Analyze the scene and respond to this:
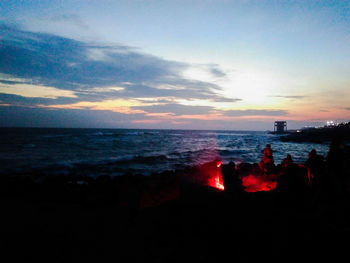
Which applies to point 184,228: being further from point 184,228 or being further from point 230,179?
point 230,179

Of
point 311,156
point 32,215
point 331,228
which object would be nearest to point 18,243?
point 32,215

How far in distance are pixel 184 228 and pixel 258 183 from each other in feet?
19.2

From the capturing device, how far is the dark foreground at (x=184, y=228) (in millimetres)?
3877

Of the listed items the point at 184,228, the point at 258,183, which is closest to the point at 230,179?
the point at 258,183

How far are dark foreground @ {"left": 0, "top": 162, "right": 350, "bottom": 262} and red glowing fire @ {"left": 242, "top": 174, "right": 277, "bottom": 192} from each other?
2.51 metres

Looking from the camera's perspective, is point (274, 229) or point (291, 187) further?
point (291, 187)

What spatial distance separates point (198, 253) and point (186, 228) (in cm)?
74

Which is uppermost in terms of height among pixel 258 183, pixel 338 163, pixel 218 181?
pixel 338 163

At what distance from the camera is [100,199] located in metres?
7.55

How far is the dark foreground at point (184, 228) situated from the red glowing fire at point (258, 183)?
2507 mm

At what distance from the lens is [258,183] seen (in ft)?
30.1

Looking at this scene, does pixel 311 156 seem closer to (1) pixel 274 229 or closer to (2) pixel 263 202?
(2) pixel 263 202

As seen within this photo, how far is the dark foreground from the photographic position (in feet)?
12.7

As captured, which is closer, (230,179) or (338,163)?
(338,163)
